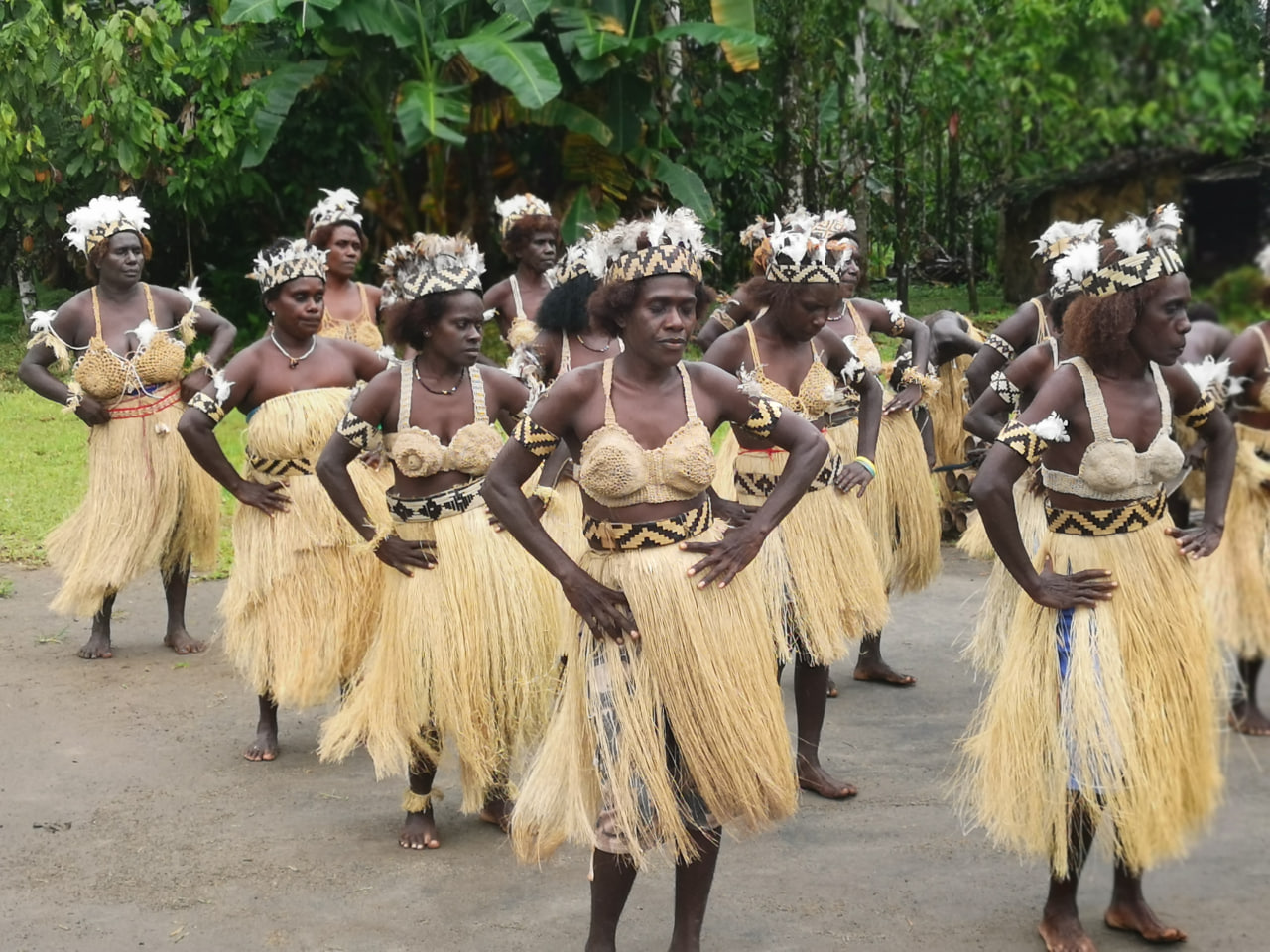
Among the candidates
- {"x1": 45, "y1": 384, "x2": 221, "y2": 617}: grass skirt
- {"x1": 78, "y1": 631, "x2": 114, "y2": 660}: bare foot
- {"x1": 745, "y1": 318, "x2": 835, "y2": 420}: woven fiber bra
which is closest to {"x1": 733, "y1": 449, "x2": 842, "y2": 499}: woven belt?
{"x1": 745, "y1": 318, "x2": 835, "y2": 420}: woven fiber bra

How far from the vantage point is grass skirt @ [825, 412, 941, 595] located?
19.0 ft

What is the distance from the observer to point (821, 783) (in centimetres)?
468

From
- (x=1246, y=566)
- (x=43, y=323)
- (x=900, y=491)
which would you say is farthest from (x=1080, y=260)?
(x=43, y=323)

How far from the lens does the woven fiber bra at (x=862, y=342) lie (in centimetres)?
534

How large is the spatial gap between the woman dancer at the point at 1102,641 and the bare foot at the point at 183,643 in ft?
13.6

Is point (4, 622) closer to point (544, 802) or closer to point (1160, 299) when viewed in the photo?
point (544, 802)

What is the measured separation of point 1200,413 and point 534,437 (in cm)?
167

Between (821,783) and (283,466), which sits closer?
(821,783)

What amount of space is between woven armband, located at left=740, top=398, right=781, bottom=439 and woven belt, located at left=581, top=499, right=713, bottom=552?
0.85 feet

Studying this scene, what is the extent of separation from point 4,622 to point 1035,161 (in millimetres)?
6910

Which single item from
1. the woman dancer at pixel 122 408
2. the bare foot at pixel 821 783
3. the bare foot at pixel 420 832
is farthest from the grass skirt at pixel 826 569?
the woman dancer at pixel 122 408

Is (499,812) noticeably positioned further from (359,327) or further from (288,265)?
(359,327)

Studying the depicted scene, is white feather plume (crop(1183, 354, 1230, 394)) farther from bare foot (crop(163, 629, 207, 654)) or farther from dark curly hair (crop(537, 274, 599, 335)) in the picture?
bare foot (crop(163, 629, 207, 654))

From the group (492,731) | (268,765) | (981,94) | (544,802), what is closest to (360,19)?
(268,765)
